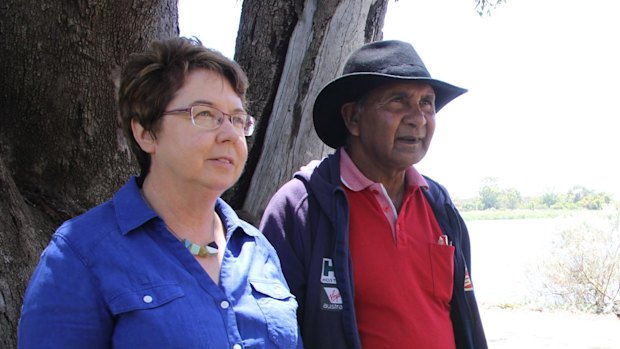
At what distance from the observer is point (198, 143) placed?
1.70 meters

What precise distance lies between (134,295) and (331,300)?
81 cm

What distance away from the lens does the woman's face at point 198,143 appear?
1703mm

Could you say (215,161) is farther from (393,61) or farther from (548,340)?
(548,340)

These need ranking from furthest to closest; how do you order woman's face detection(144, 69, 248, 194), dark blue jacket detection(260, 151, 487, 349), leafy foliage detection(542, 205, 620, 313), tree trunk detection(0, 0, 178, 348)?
leafy foliage detection(542, 205, 620, 313), tree trunk detection(0, 0, 178, 348), dark blue jacket detection(260, 151, 487, 349), woman's face detection(144, 69, 248, 194)

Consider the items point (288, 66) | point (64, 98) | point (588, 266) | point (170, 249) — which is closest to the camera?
point (170, 249)

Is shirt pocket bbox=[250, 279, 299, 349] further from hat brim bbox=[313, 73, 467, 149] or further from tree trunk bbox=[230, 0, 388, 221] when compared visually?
tree trunk bbox=[230, 0, 388, 221]

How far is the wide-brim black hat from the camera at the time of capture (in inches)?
94.3

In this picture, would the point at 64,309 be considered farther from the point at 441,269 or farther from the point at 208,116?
the point at 441,269

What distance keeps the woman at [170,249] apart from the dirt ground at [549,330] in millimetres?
7244

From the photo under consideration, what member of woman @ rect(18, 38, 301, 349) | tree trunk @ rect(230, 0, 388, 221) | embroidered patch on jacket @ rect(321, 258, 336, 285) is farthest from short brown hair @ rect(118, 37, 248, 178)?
tree trunk @ rect(230, 0, 388, 221)

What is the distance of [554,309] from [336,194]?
33.1 feet

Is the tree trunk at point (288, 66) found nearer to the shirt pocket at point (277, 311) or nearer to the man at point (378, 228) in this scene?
the man at point (378, 228)

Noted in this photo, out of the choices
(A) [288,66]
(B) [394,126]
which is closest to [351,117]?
(B) [394,126]

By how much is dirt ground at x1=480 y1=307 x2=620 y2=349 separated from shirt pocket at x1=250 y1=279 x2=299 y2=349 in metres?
7.12
